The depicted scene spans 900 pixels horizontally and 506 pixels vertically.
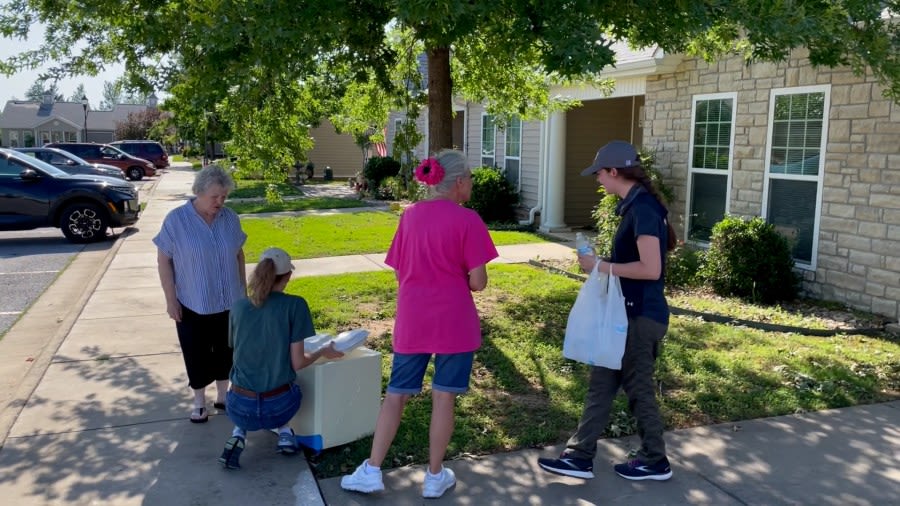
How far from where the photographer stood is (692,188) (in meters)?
10.1

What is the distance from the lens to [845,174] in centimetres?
779

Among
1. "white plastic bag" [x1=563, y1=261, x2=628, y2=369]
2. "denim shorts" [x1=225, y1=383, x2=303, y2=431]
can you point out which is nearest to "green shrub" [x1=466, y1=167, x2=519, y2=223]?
"denim shorts" [x1=225, y1=383, x2=303, y2=431]

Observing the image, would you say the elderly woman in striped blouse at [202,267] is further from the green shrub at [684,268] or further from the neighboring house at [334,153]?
the neighboring house at [334,153]

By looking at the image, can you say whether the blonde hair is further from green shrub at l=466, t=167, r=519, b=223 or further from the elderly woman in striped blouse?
green shrub at l=466, t=167, r=519, b=223

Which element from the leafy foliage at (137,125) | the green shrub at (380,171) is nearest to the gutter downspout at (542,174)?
the green shrub at (380,171)

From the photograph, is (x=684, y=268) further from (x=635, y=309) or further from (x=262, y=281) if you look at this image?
(x=262, y=281)

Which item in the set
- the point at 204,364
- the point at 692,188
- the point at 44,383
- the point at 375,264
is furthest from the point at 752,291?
the point at 44,383

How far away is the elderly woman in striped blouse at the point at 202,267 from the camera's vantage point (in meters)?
4.60

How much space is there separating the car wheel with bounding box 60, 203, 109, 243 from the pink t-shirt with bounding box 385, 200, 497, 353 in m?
11.8

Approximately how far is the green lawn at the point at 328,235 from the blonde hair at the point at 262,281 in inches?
280

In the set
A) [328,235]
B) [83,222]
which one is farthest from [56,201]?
[328,235]

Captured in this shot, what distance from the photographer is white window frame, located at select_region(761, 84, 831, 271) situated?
314 inches

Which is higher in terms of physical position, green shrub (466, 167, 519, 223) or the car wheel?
green shrub (466, 167, 519, 223)

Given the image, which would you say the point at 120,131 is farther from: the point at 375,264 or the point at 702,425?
the point at 702,425
